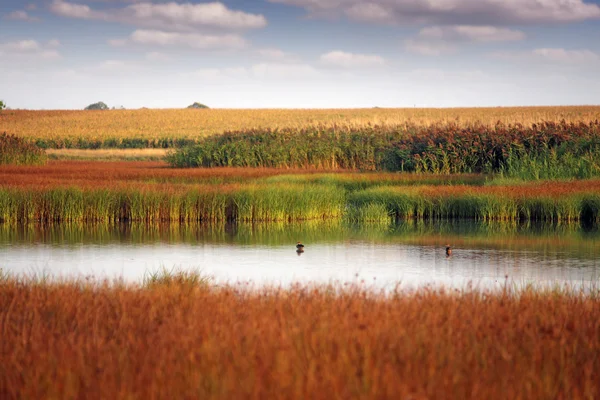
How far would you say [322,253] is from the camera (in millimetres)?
15984

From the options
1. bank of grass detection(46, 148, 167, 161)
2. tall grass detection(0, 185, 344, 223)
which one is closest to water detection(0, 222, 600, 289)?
tall grass detection(0, 185, 344, 223)

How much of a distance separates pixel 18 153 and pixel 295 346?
35.7 metres

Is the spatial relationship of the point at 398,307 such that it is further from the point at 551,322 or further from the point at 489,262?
the point at 489,262

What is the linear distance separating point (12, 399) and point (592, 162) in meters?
26.5

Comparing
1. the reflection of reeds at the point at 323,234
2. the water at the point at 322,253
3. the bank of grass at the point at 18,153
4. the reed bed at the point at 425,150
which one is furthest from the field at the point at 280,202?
the bank of grass at the point at 18,153

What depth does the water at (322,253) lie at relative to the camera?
512 inches

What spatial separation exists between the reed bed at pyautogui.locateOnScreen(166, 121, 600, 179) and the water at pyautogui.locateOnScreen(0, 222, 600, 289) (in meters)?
8.81

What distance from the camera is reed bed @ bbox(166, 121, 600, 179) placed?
96.4 feet

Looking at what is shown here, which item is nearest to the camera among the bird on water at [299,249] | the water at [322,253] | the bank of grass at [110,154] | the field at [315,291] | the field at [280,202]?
the field at [315,291]

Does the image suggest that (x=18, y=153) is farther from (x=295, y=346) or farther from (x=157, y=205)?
(x=295, y=346)

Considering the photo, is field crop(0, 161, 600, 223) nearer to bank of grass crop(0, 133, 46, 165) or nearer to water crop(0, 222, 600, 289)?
water crop(0, 222, 600, 289)

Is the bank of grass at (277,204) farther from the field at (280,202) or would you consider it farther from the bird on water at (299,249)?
the bird on water at (299,249)

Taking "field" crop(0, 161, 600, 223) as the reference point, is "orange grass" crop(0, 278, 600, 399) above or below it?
above

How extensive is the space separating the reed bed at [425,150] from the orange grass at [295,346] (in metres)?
21.9
